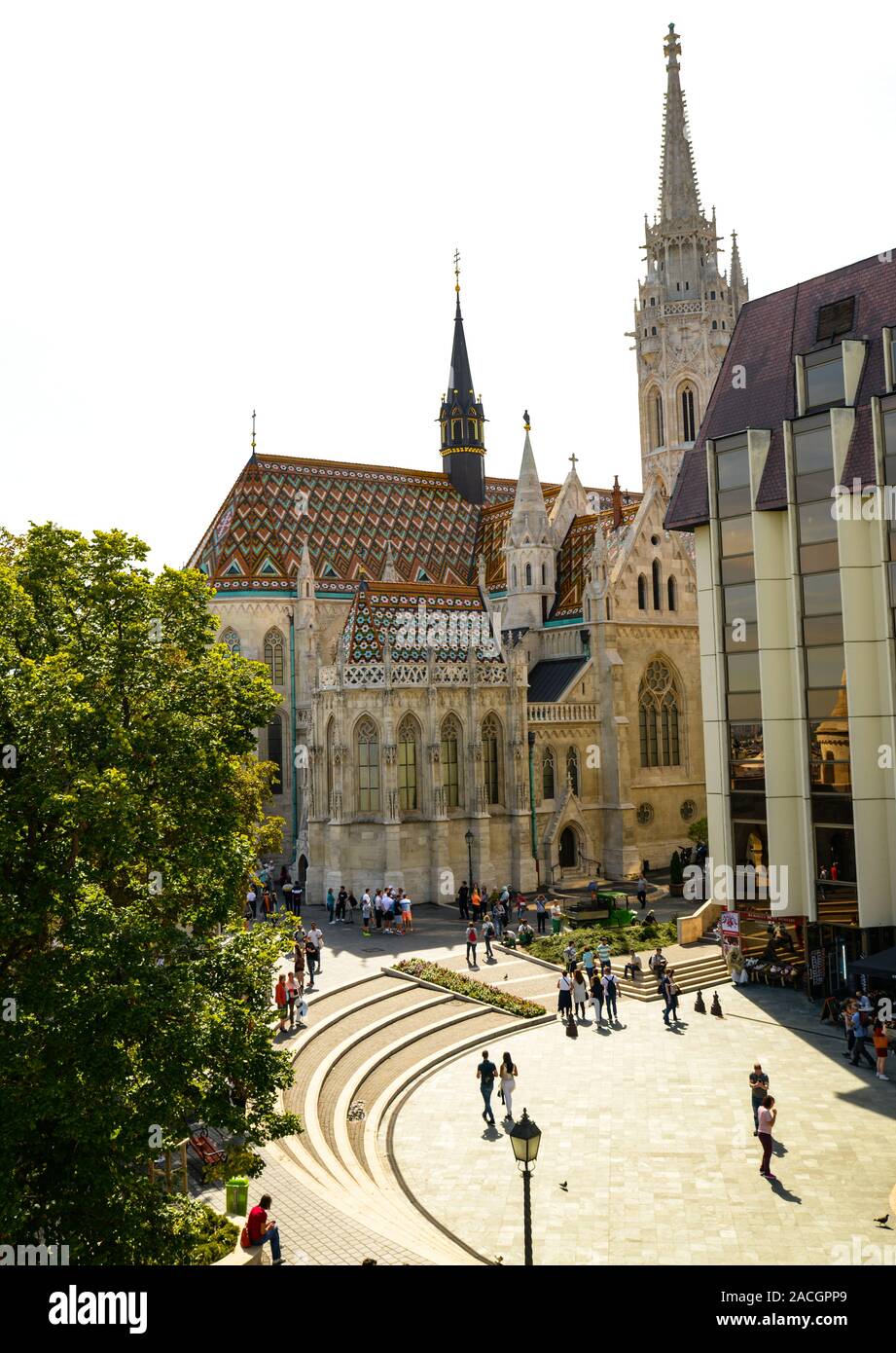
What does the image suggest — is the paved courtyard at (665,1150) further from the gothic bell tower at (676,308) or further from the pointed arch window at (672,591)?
the gothic bell tower at (676,308)

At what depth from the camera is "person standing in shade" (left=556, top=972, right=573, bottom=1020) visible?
1012 inches

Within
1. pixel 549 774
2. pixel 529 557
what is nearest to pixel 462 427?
pixel 529 557

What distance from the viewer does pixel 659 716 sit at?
159ft

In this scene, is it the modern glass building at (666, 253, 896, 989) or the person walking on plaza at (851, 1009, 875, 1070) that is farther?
the modern glass building at (666, 253, 896, 989)

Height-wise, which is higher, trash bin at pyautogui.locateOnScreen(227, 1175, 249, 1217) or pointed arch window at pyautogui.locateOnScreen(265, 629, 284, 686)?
pointed arch window at pyautogui.locateOnScreen(265, 629, 284, 686)

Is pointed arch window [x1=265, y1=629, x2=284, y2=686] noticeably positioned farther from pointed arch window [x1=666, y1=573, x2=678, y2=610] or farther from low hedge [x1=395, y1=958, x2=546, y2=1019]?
low hedge [x1=395, y1=958, x2=546, y2=1019]

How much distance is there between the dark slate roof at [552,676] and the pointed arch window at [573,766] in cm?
257

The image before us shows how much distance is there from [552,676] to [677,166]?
34.9 metres

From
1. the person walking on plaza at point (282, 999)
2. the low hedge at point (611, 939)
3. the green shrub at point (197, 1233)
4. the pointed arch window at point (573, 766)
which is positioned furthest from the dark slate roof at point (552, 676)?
the green shrub at point (197, 1233)

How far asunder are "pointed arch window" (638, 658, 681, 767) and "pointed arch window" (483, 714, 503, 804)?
8.16 m

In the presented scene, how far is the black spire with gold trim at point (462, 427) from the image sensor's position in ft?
208

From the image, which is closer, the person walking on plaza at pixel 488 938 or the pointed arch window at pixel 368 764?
the person walking on plaza at pixel 488 938

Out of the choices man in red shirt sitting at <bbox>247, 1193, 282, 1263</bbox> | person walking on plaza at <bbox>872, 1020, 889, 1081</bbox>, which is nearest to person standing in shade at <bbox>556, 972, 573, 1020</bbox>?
person walking on plaza at <bbox>872, 1020, 889, 1081</bbox>
